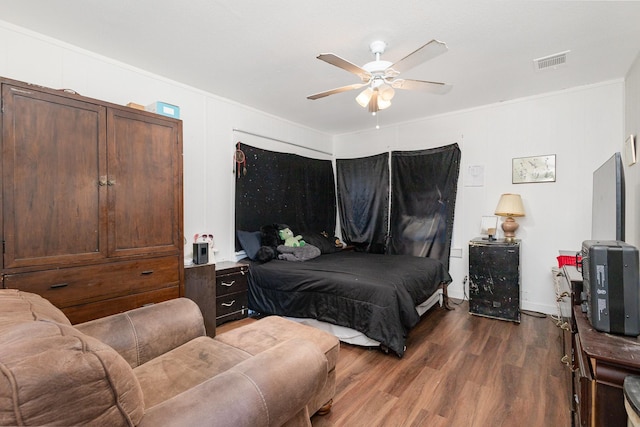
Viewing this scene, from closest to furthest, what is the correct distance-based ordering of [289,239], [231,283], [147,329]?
1. [147,329]
2. [231,283]
3. [289,239]

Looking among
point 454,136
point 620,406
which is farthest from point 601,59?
point 620,406

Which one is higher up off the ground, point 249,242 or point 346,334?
point 249,242

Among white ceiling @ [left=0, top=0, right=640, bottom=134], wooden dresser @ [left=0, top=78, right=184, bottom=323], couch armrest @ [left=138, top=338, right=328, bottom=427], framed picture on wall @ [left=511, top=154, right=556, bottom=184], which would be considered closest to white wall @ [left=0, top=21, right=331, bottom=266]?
white ceiling @ [left=0, top=0, right=640, bottom=134]

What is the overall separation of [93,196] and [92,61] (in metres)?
1.37

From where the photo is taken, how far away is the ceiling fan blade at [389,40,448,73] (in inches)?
70.0

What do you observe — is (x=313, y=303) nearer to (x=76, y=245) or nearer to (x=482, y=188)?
(x=76, y=245)

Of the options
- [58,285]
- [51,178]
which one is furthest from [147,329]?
[51,178]

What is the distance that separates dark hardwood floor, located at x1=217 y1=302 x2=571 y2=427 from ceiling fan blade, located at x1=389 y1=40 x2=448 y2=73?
2229mm

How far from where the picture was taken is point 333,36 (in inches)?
90.5

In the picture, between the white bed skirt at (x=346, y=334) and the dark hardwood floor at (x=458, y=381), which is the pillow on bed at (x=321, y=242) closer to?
the white bed skirt at (x=346, y=334)

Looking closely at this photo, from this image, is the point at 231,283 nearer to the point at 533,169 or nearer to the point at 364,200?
the point at 364,200

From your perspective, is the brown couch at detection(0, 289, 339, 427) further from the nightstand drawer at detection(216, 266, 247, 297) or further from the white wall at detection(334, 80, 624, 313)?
the white wall at detection(334, 80, 624, 313)

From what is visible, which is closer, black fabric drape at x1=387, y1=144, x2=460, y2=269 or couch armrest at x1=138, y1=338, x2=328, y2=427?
couch armrest at x1=138, y1=338, x2=328, y2=427

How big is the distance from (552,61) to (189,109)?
3.58 m
